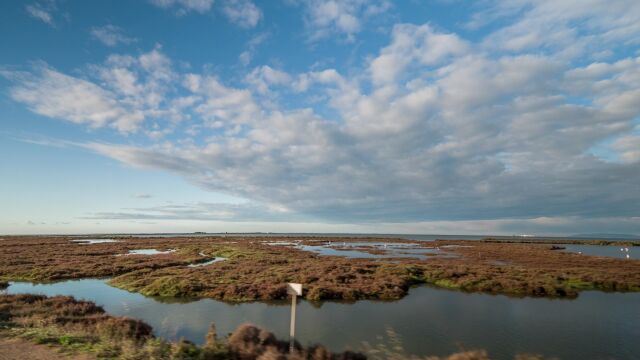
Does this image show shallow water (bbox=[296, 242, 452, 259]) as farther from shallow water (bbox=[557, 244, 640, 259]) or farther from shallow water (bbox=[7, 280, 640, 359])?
shallow water (bbox=[7, 280, 640, 359])

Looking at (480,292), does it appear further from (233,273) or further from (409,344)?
(233,273)

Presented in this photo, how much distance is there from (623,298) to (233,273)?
1389 inches

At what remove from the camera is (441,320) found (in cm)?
2192

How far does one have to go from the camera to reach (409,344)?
17.3 m

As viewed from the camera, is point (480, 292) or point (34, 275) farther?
point (34, 275)

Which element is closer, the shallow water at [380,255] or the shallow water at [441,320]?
the shallow water at [441,320]

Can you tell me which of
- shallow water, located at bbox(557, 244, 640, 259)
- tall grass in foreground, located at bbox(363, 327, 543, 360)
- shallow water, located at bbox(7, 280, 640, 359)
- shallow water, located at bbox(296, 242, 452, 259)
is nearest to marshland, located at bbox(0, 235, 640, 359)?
shallow water, located at bbox(7, 280, 640, 359)

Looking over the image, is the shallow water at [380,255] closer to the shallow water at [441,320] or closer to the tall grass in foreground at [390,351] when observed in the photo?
the shallow water at [441,320]

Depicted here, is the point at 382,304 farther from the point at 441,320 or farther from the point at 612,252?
the point at 612,252

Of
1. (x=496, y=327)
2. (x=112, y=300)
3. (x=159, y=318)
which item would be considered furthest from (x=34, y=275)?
(x=496, y=327)

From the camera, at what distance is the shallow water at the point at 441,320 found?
1738 cm

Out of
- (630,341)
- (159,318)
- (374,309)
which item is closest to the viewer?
(630,341)

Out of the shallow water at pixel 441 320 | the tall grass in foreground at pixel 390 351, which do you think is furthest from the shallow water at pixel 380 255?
the tall grass in foreground at pixel 390 351

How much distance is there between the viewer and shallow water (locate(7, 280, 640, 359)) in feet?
57.0
